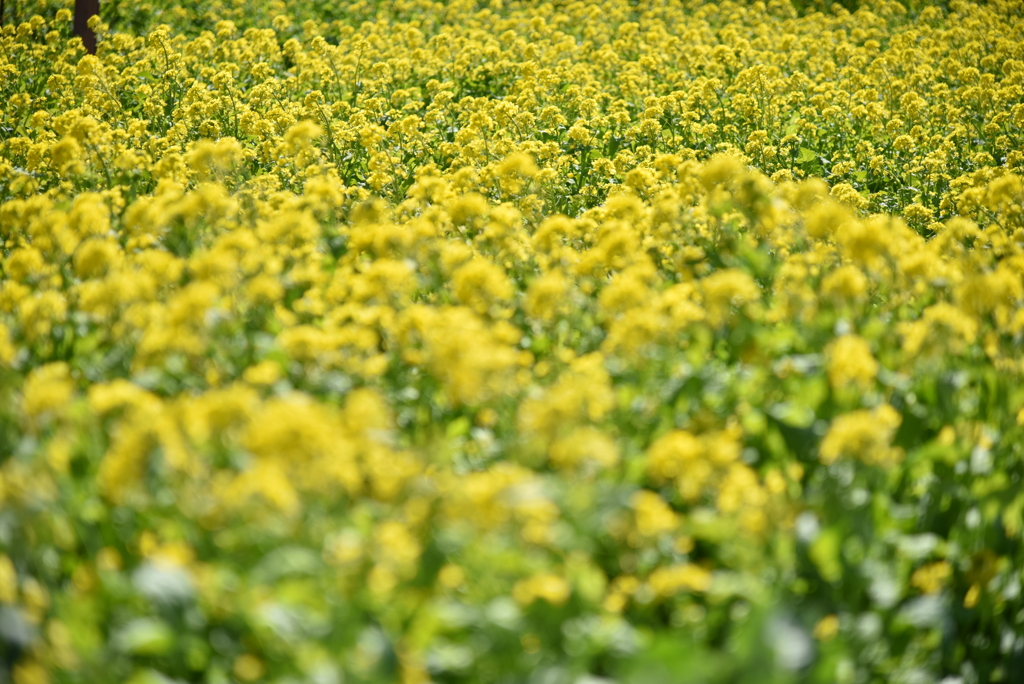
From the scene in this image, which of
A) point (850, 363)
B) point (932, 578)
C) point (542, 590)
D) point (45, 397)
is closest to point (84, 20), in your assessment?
point (45, 397)

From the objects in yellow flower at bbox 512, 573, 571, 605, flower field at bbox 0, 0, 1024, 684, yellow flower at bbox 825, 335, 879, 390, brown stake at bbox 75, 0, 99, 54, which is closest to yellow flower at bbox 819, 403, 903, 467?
flower field at bbox 0, 0, 1024, 684

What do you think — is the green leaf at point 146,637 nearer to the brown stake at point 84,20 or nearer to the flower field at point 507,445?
the flower field at point 507,445

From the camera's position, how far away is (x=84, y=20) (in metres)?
9.22

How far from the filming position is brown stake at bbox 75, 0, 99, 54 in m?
9.18

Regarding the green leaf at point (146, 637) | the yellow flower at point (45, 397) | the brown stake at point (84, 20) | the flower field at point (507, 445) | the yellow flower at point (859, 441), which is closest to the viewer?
the green leaf at point (146, 637)

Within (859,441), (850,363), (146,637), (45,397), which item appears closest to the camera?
(146,637)

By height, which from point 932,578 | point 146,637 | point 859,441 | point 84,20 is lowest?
point 84,20

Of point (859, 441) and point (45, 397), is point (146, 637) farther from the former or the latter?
point (859, 441)

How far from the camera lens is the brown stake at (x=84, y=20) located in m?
9.18

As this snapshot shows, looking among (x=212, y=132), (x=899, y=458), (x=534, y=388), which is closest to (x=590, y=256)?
(x=534, y=388)

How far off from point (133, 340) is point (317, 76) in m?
6.70

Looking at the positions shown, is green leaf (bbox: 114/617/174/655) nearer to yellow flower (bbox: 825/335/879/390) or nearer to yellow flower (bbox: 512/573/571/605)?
yellow flower (bbox: 512/573/571/605)

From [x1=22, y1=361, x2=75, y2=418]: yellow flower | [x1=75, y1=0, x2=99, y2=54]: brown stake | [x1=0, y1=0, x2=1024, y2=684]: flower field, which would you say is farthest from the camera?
[x1=75, y1=0, x2=99, y2=54]: brown stake

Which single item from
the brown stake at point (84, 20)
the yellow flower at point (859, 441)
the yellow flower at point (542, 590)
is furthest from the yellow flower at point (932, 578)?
the brown stake at point (84, 20)
